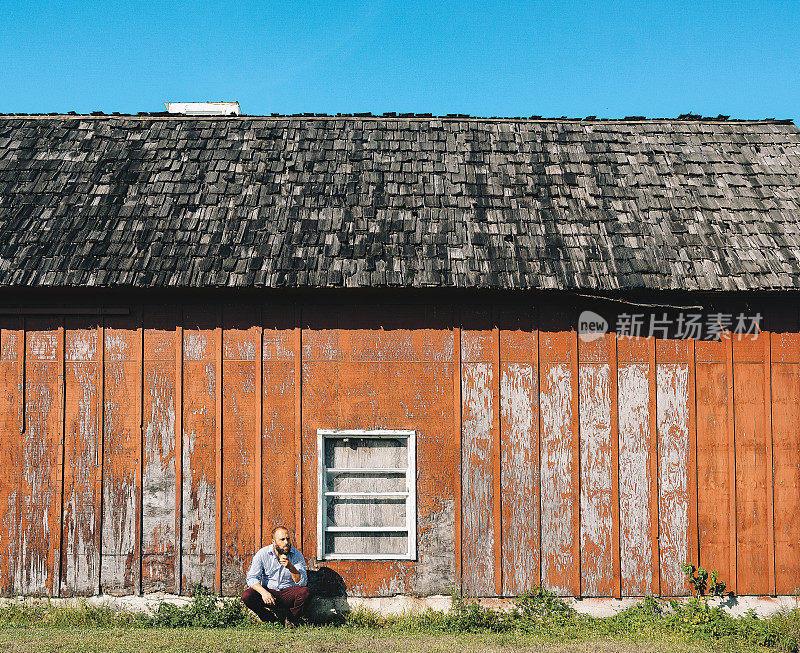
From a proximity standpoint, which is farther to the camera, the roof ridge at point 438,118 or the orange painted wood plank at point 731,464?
the roof ridge at point 438,118

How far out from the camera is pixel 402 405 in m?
8.04

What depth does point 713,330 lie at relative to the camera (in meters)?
8.21

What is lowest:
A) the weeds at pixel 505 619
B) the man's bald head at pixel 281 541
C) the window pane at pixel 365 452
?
the weeds at pixel 505 619

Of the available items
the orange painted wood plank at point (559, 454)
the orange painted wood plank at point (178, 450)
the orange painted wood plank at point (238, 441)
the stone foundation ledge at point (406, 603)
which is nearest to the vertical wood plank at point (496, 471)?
the stone foundation ledge at point (406, 603)

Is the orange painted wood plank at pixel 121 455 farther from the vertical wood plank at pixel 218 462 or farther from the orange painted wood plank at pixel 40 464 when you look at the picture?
the vertical wood plank at pixel 218 462

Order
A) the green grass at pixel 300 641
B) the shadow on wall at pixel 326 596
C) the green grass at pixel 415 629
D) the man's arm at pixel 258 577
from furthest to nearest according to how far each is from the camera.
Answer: the shadow on wall at pixel 326 596 < the man's arm at pixel 258 577 < the green grass at pixel 415 629 < the green grass at pixel 300 641

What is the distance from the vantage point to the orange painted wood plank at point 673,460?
7.90m

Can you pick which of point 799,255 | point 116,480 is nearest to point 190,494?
point 116,480

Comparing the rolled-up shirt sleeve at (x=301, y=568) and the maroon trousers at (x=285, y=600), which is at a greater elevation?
the rolled-up shirt sleeve at (x=301, y=568)

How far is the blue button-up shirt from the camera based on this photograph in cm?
739

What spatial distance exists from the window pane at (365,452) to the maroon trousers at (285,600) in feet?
4.85

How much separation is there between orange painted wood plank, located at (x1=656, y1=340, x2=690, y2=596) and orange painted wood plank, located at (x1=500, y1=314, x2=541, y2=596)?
1510mm

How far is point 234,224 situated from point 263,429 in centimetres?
262

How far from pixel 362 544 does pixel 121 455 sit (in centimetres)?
310
